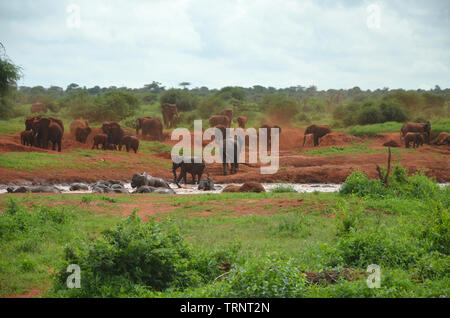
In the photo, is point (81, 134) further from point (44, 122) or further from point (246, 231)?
point (246, 231)

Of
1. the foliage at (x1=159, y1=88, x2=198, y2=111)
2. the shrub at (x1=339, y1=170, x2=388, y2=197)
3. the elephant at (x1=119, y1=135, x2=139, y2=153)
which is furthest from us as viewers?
the foliage at (x1=159, y1=88, x2=198, y2=111)

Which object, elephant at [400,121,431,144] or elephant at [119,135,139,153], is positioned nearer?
elephant at [119,135,139,153]

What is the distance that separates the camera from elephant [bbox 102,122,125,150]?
89.6 ft

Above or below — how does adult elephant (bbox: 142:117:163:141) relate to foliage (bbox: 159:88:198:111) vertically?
below

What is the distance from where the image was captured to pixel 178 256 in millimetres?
5590

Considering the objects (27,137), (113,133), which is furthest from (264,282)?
(113,133)

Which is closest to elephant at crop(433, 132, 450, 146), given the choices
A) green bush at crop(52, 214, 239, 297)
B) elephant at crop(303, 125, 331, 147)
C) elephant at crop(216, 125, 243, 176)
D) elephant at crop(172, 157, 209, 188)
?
elephant at crop(303, 125, 331, 147)

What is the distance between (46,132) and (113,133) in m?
4.71

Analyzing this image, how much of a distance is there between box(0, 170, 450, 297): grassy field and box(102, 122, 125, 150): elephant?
647 inches

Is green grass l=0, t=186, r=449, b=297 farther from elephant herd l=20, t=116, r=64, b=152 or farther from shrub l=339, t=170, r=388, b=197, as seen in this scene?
elephant herd l=20, t=116, r=64, b=152

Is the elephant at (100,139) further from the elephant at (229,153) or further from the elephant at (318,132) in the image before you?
the elephant at (318,132)

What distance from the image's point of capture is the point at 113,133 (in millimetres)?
27594

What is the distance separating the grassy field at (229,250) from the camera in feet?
16.2
